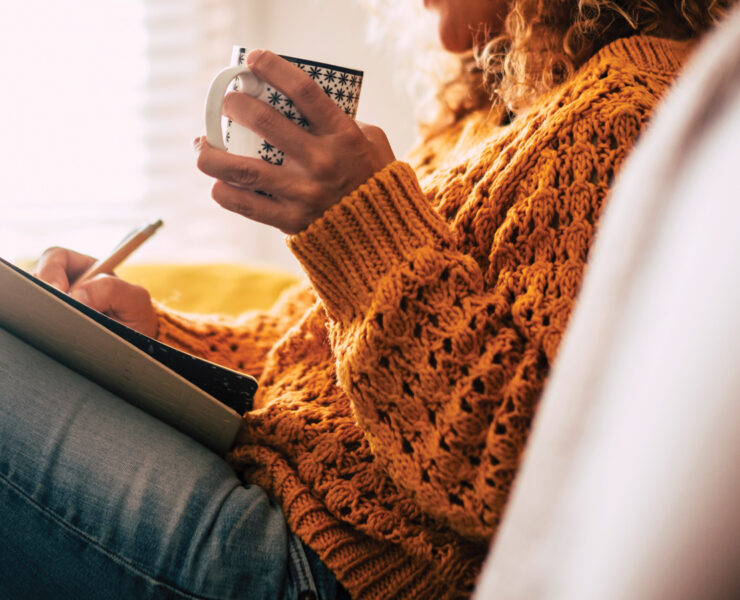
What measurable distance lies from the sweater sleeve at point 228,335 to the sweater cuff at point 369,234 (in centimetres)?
29

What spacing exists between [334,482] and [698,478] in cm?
35

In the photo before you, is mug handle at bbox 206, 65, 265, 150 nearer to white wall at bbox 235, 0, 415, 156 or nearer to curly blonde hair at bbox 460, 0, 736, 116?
curly blonde hair at bbox 460, 0, 736, 116

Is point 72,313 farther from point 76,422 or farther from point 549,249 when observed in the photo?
point 549,249

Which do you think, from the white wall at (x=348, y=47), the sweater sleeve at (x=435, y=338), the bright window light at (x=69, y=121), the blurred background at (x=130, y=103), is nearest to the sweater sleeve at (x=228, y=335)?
the sweater sleeve at (x=435, y=338)

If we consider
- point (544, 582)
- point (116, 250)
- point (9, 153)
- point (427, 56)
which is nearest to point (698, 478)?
point (544, 582)

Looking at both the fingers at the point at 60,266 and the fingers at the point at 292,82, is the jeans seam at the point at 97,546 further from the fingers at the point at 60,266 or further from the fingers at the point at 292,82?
the fingers at the point at 292,82

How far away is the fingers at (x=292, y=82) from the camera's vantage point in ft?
1.47

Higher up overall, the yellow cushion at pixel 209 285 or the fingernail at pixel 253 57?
the fingernail at pixel 253 57

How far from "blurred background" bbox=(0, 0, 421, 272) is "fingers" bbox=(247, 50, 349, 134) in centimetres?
103

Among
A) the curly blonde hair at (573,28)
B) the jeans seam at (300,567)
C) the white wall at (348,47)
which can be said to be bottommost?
the jeans seam at (300,567)

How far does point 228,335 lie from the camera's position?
0.78m

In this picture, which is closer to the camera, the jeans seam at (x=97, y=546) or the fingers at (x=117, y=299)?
the jeans seam at (x=97, y=546)

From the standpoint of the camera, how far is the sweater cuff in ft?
1.58

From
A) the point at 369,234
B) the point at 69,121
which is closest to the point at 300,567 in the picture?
the point at 369,234
